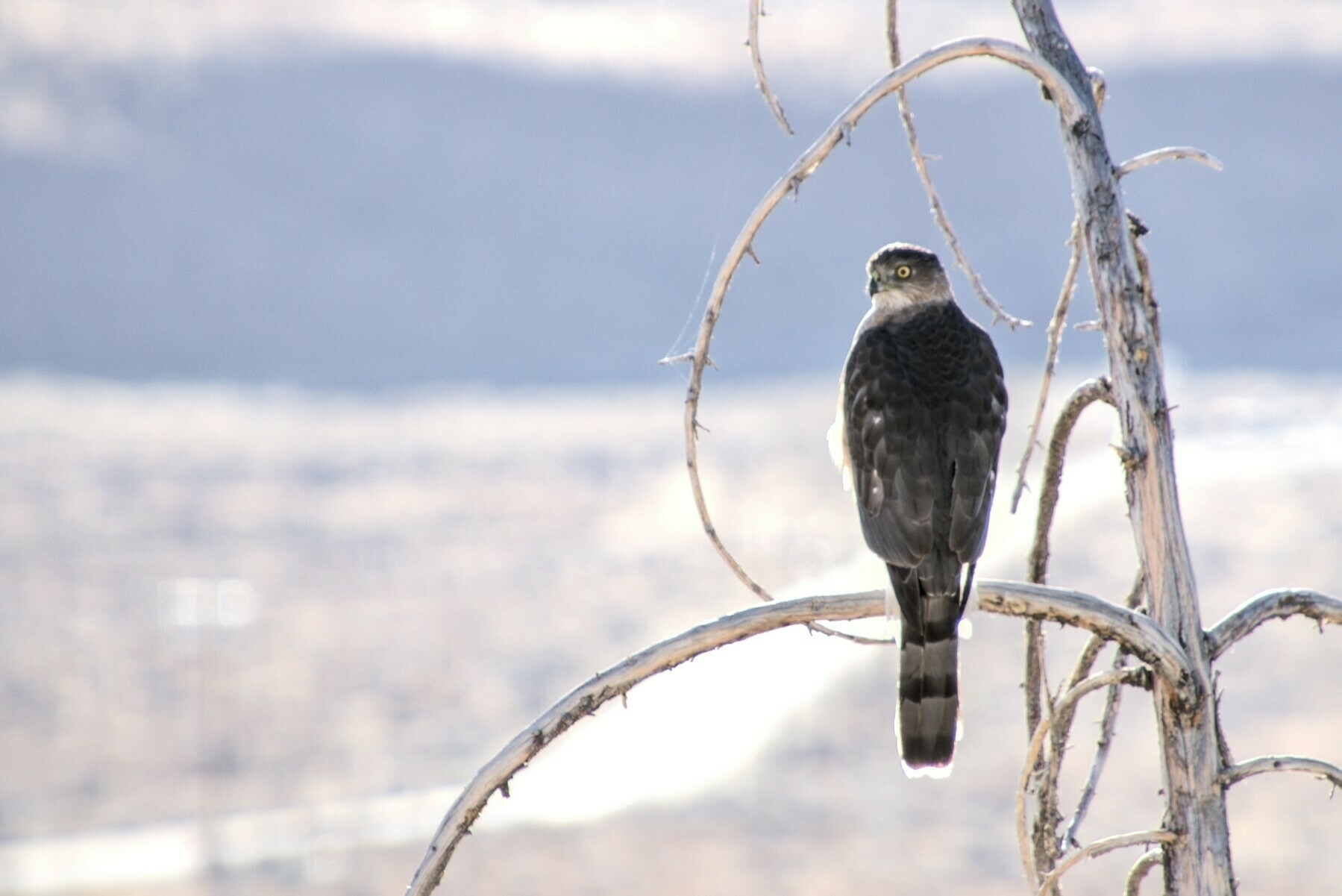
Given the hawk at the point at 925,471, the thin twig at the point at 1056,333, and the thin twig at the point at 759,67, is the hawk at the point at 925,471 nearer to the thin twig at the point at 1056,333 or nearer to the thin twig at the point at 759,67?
the thin twig at the point at 1056,333

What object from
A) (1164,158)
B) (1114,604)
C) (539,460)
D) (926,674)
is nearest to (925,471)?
(926,674)

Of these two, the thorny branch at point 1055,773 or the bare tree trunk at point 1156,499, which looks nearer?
the bare tree trunk at point 1156,499

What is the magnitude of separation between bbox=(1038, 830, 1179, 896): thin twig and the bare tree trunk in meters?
0.04

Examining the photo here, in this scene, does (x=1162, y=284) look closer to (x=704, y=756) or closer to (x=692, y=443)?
(x=704, y=756)

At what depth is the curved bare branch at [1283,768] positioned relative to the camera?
2.69m

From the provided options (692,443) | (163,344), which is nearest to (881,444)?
(692,443)

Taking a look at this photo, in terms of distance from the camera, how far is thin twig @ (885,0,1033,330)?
3271mm

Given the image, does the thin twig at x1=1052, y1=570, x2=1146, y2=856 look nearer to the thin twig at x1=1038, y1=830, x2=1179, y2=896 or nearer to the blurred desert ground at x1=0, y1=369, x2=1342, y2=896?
the thin twig at x1=1038, y1=830, x2=1179, y2=896

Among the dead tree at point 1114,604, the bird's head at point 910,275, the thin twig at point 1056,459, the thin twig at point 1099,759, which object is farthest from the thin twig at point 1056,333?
the bird's head at point 910,275

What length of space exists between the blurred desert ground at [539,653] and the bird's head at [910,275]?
13210 mm

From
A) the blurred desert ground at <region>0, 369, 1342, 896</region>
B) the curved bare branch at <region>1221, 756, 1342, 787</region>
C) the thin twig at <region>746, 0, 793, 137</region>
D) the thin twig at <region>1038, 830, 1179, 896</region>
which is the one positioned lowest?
the thin twig at <region>1038, 830, 1179, 896</region>

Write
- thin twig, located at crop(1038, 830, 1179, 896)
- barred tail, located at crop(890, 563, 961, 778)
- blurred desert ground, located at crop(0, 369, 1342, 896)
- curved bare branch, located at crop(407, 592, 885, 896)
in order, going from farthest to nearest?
blurred desert ground, located at crop(0, 369, 1342, 896) → barred tail, located at crop(890, 563, 961, 778) → curved bare branch, located at crop(407, 592, 885, 896) → thin twig, located at crop(1038, 830, 1179, 896)

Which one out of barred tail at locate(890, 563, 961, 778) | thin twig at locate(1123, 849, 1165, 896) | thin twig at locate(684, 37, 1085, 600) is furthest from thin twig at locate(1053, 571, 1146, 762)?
thin twig at locate(684, 37, 1085, 600)

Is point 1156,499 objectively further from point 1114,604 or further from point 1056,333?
point 1056,333
